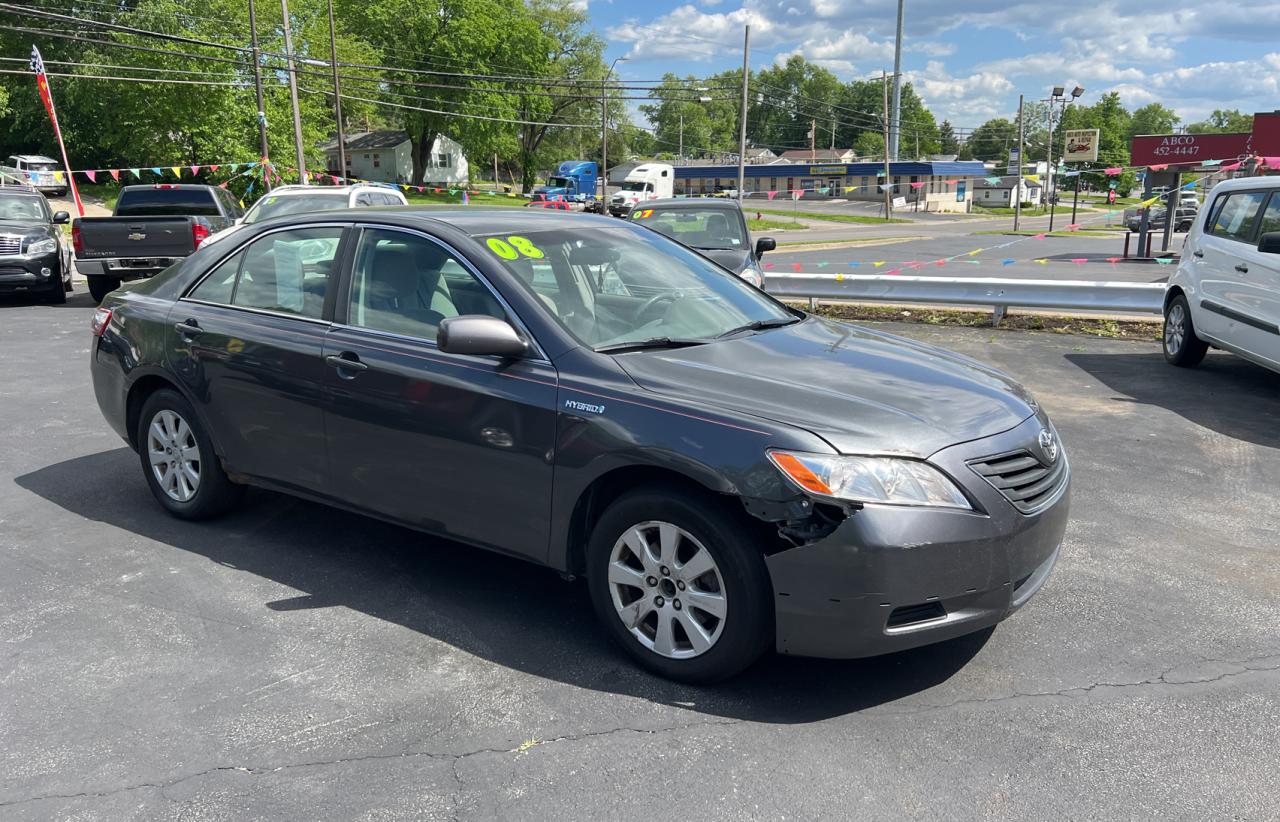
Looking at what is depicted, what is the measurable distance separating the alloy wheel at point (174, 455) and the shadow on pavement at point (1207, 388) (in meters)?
6.86

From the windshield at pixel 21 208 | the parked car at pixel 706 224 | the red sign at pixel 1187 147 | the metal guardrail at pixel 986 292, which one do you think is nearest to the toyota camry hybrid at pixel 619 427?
the parked car at pixel 706 224

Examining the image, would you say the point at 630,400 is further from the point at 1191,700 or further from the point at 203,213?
the point at 203,213

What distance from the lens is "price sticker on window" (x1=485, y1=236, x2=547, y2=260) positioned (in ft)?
13.4

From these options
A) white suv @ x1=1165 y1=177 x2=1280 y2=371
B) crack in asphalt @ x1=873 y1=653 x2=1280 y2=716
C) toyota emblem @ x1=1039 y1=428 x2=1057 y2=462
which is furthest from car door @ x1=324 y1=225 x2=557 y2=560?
white suv @ x1=1165 y1=177 x2=1280 y2=371

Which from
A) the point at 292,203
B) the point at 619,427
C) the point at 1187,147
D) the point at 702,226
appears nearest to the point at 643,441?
the point at 619,427

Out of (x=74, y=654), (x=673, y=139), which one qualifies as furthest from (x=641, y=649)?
(x=673, y=139)

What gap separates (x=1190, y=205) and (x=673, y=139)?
11541cm

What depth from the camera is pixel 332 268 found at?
4.48 metres

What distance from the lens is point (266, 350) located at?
4.55m

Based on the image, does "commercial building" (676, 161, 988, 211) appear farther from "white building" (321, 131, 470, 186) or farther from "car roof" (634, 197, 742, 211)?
"car roof" (634, 197, 742, 211)

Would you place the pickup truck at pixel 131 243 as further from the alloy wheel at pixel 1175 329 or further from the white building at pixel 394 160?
the white building at pixel 394 160

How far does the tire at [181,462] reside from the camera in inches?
196

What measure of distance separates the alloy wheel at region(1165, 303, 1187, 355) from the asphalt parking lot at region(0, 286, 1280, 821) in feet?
14.2

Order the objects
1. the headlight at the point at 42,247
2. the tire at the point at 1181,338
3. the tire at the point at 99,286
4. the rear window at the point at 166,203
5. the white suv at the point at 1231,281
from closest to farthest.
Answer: the white suv at the point at 1231,281 < the tire at the point at 1181,338 < the headlight at the point at 42,247 < the tire at the point at 99,286 < the rear window at the point at 166,203
